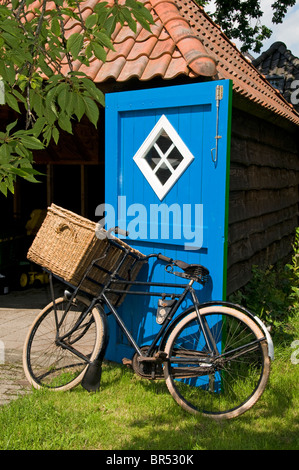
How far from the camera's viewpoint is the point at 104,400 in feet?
13.6

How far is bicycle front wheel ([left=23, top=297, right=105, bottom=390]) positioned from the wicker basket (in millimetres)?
251

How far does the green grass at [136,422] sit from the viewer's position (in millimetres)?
3469

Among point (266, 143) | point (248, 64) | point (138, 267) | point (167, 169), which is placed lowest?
point (138, 267)

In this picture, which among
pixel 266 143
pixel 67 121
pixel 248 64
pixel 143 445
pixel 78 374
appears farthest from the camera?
pixel 248 64

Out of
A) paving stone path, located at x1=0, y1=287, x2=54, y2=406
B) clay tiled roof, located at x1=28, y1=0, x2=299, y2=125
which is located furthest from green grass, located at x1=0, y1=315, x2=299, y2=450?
clay tiled roof, located at x1=28, y1=0, x2=299, y2=125

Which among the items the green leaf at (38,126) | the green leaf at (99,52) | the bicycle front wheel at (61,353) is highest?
the green leaf at (99,52)

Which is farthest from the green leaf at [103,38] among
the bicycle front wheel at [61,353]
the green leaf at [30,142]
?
the bicycle front wheel at [61,353]

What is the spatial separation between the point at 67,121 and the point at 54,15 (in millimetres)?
829

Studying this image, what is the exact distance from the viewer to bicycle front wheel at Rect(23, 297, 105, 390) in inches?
168

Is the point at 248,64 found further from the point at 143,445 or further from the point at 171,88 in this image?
the point at 143,445

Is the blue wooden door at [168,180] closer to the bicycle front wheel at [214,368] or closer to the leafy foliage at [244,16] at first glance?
the bicycle front wheel at [214,368]

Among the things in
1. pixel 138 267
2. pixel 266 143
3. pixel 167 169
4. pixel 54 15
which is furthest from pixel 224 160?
pixel 266 143

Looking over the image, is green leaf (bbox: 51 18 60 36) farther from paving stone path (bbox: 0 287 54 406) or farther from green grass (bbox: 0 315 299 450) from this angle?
paving stone path (bbox: 0 287 54 406)

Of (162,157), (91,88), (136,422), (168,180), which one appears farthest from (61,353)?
(91,88)
